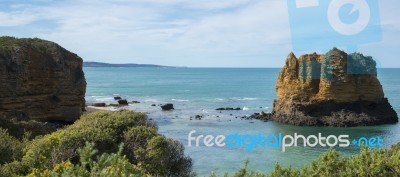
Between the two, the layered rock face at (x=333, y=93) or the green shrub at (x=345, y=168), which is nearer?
the green shrub at (x=345, y=168)

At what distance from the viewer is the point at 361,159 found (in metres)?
13.9

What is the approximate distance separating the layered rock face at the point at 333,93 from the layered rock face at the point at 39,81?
26683 millimetres

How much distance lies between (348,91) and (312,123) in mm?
6613

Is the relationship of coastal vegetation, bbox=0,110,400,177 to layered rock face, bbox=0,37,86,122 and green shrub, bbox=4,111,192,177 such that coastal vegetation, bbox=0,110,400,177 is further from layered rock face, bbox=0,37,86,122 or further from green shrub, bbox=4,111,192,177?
layered rock face, bbox=0,37,86,122

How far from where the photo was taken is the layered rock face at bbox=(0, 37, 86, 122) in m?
40.0

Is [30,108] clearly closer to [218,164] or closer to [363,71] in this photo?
[218,164]

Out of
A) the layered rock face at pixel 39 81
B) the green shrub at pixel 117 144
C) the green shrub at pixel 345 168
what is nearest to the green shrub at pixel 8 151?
the green shrub at pixel 117 144

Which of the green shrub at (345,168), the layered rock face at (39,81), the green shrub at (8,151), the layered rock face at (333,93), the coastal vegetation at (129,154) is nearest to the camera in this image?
the green shrub at (345,168)

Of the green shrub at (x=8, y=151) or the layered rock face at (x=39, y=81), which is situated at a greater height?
the layered rock face at (x=39, y=81)

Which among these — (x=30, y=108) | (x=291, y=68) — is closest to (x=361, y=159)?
(x=30, y=108)

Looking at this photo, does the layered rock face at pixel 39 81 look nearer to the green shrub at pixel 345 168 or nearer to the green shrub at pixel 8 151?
the green shrub at pixel 8 151

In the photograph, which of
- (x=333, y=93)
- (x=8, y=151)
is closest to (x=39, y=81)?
(x=8, y=151)

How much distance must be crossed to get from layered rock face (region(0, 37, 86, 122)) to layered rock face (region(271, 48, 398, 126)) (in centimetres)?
2668

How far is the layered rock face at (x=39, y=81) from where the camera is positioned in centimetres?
4003
